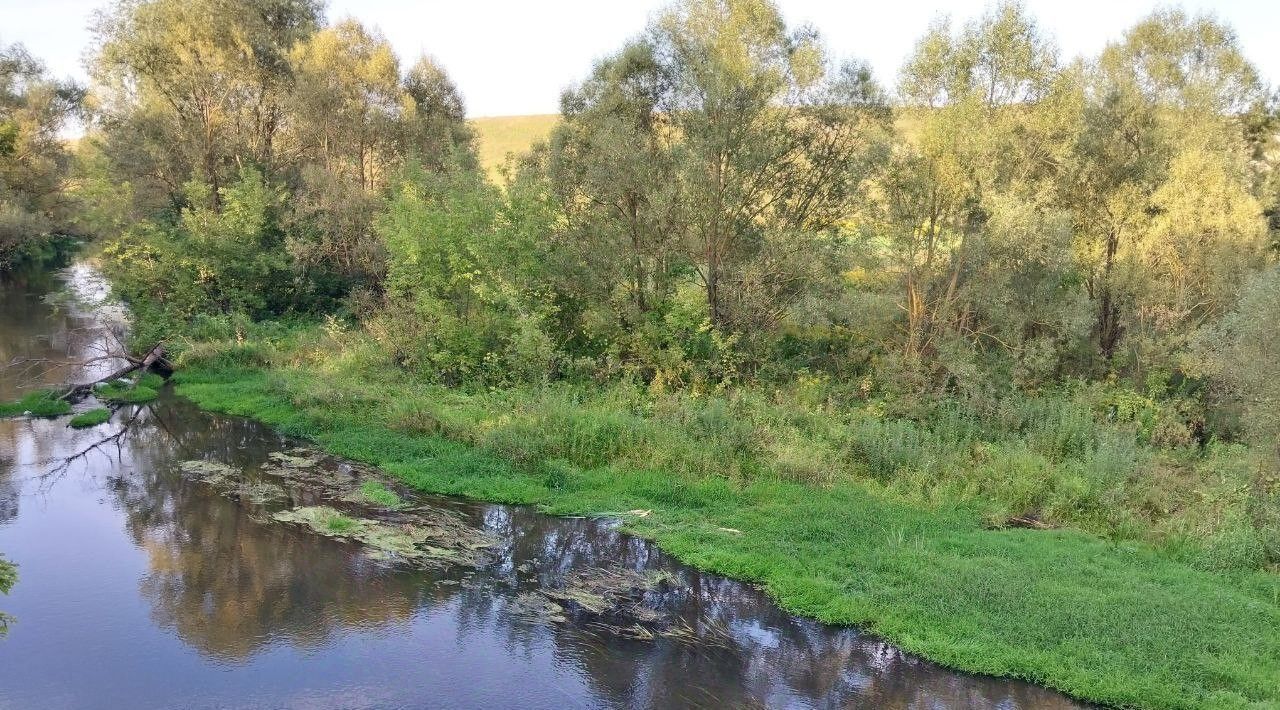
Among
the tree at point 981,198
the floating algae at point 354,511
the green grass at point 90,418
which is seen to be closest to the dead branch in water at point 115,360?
the green grass at point 90,418

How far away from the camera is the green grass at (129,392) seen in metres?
19.9

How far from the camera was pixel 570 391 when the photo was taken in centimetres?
1784

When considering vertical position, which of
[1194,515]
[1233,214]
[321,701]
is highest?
[1233,214]

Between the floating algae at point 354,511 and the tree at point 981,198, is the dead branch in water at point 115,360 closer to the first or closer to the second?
the floating algae at point 354,511

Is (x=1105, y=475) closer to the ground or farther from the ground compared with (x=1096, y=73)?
closer to the ground

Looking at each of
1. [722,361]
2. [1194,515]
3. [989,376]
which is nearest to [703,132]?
[722,361]

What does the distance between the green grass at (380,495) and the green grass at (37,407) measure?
9.31 metres

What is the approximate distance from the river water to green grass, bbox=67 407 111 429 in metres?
3.15

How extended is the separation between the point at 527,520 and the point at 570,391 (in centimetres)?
504

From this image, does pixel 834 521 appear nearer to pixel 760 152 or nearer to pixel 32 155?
pixel 760 152

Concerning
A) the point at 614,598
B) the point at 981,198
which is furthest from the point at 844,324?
the point at 614,598

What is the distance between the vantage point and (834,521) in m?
12.3

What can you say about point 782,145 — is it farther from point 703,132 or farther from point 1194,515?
point 1194,515

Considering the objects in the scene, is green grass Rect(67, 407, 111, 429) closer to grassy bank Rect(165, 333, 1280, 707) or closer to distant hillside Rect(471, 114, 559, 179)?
grassy bank Rect(165, 333, 1280, 707)
